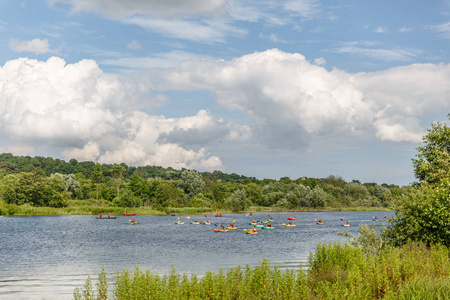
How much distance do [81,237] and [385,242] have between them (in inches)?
2039

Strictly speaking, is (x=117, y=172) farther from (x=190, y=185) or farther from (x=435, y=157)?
(x=435, y=157)

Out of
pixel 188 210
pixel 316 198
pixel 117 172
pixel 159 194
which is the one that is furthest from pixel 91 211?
pixel 316 198

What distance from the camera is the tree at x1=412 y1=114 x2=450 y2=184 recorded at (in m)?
29.9

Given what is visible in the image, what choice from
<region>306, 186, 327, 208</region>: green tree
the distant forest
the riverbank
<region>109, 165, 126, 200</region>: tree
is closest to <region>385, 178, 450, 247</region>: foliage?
the distant forest

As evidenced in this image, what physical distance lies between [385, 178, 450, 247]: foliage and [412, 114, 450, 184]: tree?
4.53m

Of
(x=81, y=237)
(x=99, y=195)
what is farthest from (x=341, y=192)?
(x=81, y=237)

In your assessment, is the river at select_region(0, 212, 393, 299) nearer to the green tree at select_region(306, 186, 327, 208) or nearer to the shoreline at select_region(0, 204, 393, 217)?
the shoreline at select_region(0, 204, 393, 217)

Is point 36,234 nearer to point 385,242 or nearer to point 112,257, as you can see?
point 112,257

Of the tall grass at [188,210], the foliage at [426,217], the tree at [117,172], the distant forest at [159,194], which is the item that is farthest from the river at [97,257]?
the tree at [117,172]

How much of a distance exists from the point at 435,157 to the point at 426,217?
30.8ft

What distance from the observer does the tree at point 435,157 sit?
29906 mm

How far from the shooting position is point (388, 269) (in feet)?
55.9

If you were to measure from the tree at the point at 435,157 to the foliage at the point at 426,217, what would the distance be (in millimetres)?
4526

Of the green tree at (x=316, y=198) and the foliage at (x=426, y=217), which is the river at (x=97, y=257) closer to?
the foliage at (x=426, y=217)
